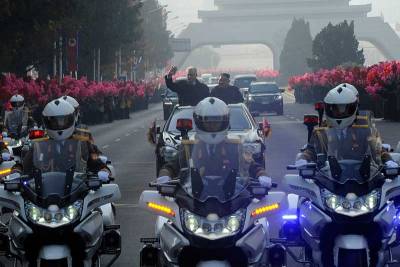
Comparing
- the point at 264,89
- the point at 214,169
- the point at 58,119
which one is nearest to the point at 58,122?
the point at 58,119

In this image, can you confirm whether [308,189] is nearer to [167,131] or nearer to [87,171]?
[87,171]

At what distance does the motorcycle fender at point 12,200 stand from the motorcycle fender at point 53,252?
330 millimetres

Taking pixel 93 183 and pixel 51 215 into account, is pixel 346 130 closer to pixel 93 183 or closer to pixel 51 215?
pixel 93 183

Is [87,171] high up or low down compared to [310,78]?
up

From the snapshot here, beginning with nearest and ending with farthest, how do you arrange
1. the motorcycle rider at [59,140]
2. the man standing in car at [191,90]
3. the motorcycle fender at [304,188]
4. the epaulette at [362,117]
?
the motorcycle fender at [304,188] → the motorcycle rider at [59,140] → the epaulette at [362,117] → the man standing in car at [191,90]

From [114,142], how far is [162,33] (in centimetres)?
10749

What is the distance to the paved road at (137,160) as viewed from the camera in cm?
1361

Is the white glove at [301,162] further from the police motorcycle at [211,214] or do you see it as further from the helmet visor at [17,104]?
the helmet visor at [17,104]

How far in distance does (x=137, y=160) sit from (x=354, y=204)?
58.7ft

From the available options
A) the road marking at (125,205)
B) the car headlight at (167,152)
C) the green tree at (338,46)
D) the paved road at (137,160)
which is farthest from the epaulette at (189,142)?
the green tree at (338,46)

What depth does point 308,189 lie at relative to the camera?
9.38 metres

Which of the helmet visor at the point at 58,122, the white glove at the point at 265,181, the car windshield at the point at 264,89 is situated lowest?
the car windshield at the point at 264,89

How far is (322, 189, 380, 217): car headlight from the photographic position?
8844 millimetres

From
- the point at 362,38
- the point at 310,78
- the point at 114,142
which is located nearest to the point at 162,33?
the point at 362,38
